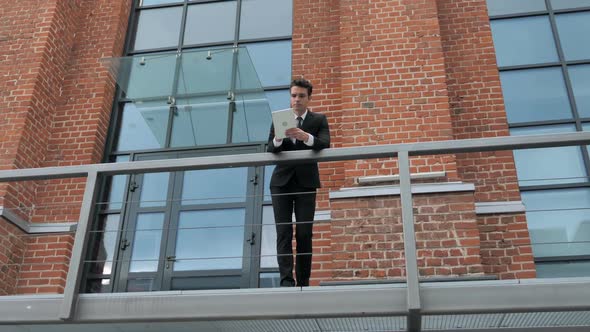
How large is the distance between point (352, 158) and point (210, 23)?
14.1 feet

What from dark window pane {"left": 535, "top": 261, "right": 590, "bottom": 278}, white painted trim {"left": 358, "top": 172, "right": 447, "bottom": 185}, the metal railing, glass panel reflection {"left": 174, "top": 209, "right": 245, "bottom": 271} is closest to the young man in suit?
the metal railing

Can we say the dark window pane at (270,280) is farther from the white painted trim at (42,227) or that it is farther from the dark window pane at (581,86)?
the dark window pane at (581,86)

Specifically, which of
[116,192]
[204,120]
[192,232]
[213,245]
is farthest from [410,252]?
[116,192]

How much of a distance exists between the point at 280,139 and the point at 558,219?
3.26m

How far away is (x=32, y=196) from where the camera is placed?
299 inches

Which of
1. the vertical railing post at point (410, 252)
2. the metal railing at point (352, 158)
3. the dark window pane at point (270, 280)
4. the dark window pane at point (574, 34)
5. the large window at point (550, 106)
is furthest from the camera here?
the dark window pane at point (574, 34)

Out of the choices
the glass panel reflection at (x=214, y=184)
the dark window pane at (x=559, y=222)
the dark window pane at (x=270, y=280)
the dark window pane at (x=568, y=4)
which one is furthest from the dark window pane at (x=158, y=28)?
the dark window pane at (x=559, y=222)

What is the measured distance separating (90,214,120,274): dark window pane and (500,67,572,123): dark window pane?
4539mm

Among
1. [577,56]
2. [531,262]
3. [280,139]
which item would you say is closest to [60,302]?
[280,139]

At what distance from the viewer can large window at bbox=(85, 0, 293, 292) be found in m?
7.02

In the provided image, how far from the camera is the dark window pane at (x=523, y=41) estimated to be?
7539mm

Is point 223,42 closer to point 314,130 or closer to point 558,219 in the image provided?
point 314,130

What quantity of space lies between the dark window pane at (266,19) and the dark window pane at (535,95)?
107 inches

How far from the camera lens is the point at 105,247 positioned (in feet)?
24.4
